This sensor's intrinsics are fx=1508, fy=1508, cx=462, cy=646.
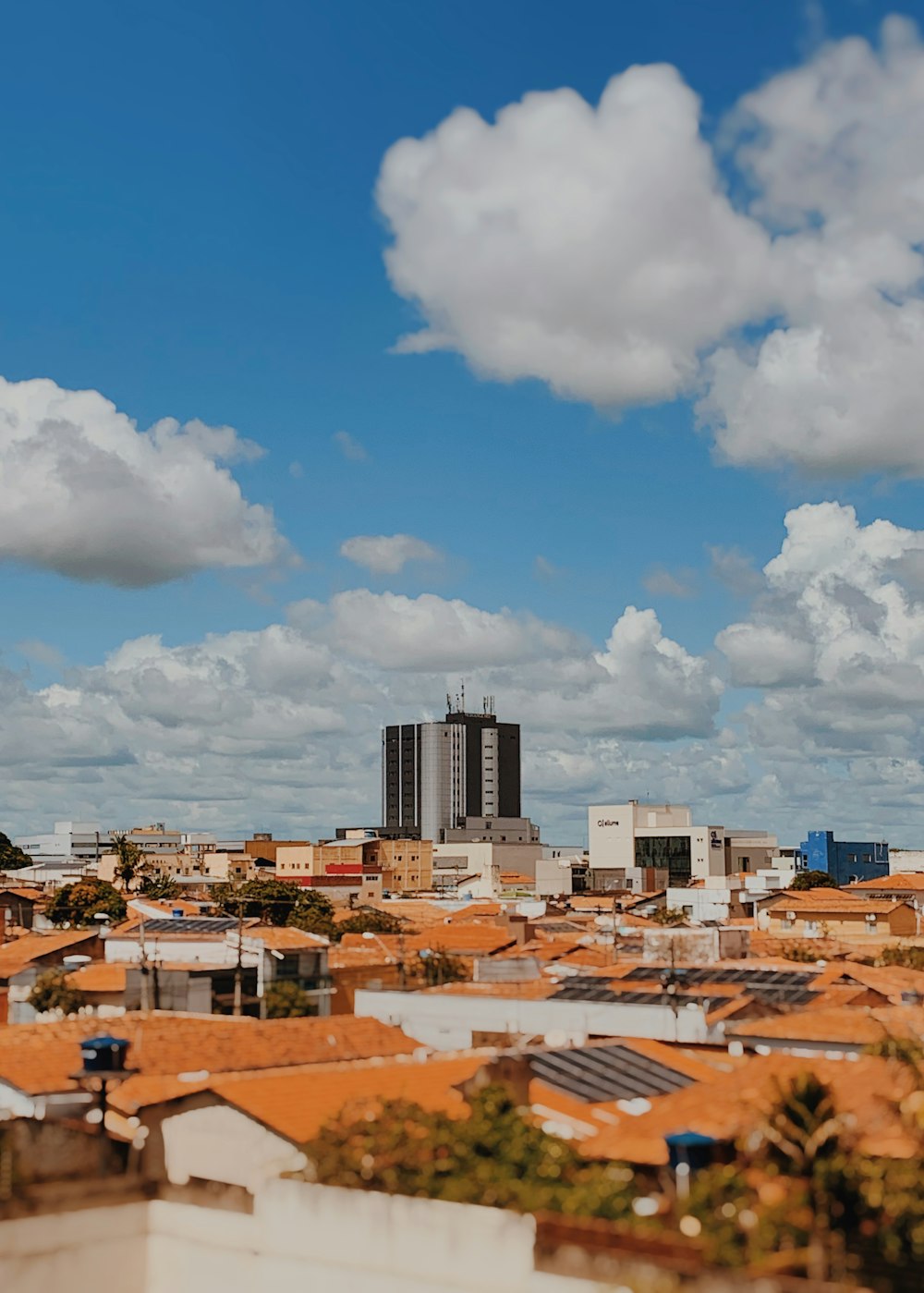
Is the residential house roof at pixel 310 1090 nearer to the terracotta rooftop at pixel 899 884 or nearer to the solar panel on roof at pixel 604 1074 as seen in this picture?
the solar panel on roof at pixel 604 1074

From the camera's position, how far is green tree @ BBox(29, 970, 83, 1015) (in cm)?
5553

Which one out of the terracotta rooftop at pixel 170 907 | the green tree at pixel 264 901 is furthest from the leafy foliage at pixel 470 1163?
the green tree at pixel 264 901

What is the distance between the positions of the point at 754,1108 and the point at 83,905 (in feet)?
352

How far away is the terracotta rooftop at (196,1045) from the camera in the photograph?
1391 inches

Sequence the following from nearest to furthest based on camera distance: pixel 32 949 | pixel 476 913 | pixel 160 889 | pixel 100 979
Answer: pixel 100 979 < pixel 32 949 < pixel 476 913 < pixel 160 889

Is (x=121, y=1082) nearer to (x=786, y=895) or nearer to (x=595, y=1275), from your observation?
(x=595, y=1275)

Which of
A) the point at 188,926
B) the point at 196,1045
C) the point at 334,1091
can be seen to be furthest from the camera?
the point at 188,926

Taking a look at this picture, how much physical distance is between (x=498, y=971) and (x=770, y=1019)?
18.1m

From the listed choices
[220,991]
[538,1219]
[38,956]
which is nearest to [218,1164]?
[538,1219]

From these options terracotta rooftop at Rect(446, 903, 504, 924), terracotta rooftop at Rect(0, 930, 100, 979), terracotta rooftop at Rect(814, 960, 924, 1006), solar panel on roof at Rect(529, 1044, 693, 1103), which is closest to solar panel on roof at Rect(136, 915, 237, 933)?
terracotta rooftop at Rect(0, 930, 100, 979)

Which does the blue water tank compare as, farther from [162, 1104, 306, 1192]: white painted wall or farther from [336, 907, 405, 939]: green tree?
[336, 907, 405, 939]: green tree

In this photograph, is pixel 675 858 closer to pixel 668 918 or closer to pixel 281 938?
pixel 668 918

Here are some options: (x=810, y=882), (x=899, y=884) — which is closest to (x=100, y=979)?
(x=899, y=884)

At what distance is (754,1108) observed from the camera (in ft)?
77.1
